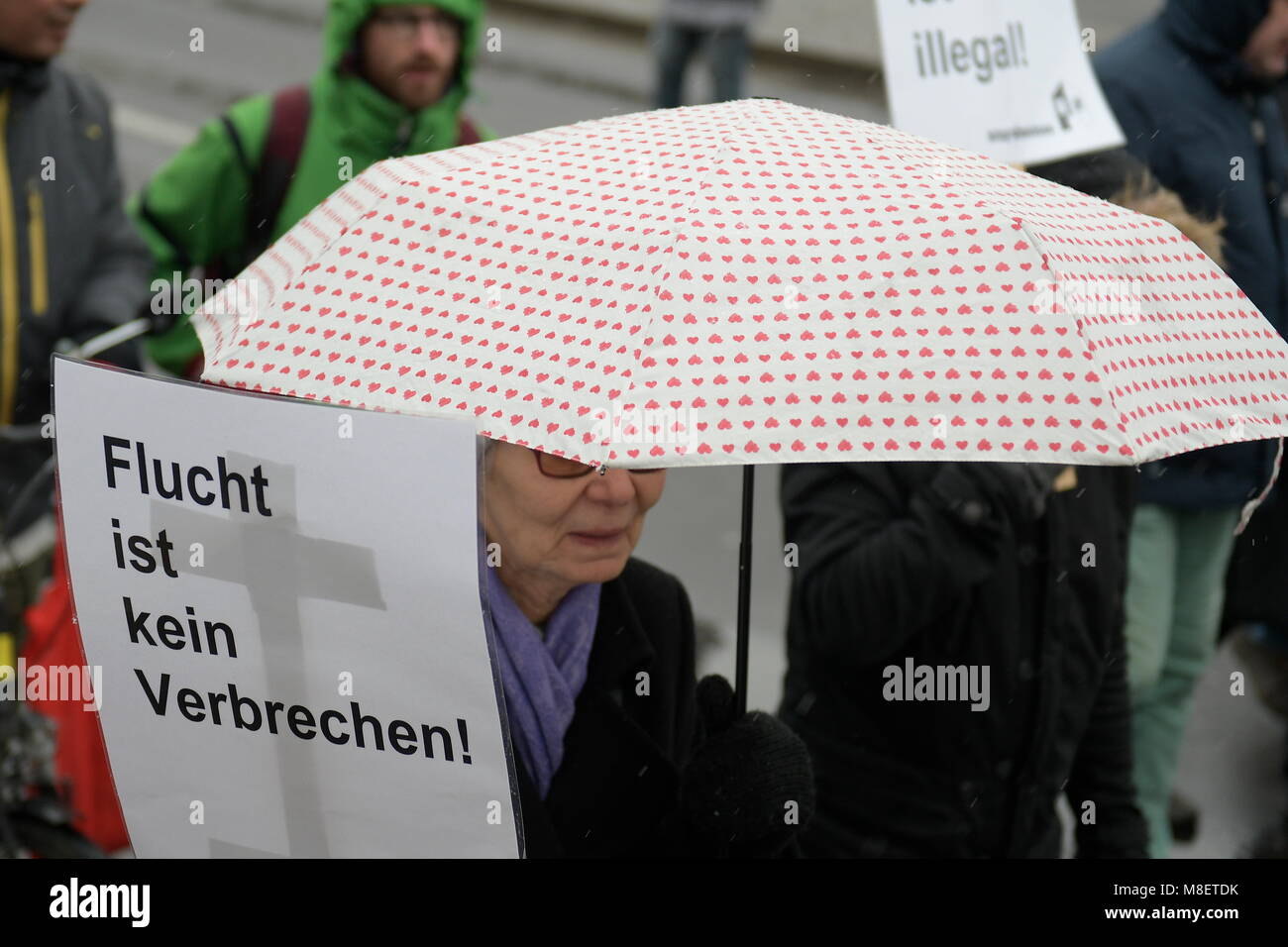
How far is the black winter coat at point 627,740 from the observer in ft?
8.30

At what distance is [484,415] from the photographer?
6.94 feet

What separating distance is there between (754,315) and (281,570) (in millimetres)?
668

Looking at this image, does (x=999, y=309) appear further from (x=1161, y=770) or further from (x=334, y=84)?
(x=334, y=84)

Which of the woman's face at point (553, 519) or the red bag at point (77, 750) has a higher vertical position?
the woman's face at point (553, 519)

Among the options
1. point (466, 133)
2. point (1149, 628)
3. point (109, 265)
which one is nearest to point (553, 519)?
point (1149, 628)

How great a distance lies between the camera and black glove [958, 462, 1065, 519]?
3.09 m

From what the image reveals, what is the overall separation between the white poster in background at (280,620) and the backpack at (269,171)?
2816 millimetres

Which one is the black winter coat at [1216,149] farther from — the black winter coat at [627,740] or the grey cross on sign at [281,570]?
the grey cross on sign at [281,570]

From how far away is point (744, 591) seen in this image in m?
2.63

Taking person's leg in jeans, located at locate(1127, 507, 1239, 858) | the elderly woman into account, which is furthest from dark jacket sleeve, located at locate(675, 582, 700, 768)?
person's leg in jeans, located at locate(1127, 507, 1239, 858)

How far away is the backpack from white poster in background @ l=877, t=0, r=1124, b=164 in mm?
1717

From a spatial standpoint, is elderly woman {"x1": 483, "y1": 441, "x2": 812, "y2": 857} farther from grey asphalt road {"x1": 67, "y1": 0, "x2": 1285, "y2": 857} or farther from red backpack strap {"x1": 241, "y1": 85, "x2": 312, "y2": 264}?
grey asphalt road {"x1": 67, "y1": 0, "x2": 1285, "y2": 857}

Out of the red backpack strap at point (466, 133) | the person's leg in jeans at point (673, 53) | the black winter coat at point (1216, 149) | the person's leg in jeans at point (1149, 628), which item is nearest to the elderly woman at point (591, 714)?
the person's leg in jeans at point (1149, 628)

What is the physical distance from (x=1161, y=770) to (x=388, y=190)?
10.1 ft
